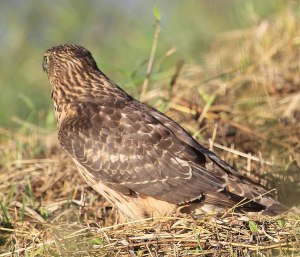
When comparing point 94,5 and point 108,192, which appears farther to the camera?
point 94,5

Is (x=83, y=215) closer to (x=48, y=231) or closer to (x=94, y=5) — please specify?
(x=48, y=231)

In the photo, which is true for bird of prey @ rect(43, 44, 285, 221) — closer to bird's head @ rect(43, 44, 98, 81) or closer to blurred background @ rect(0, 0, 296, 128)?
bird's head @ rect(43, 44, 98, 81)

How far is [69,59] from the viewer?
16.2 ft

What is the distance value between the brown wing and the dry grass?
0.96 feet

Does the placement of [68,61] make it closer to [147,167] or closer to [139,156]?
[139,156]

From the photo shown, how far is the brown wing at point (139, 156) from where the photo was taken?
4.14 m

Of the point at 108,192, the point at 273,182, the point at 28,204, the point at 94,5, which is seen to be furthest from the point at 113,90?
the point at 94,5

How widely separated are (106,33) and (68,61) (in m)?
7.11

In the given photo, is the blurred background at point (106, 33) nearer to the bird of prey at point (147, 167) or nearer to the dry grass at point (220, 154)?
the dry grass at point (220, 154)

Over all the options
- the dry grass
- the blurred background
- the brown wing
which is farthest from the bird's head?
the blurred background

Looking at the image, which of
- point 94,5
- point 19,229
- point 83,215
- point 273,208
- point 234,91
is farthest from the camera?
point 94,5

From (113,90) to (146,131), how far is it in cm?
76

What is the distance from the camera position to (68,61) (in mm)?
4926

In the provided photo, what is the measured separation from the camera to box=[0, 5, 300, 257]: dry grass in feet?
12.0
